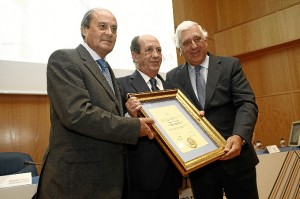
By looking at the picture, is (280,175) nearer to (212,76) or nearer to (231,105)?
(231,105)

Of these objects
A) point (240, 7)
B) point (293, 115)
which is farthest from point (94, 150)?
point (240, 7)

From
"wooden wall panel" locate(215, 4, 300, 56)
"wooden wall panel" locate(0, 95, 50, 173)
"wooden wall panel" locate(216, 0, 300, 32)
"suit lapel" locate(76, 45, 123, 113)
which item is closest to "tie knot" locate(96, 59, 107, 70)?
"suit lapel" locate(76, 45, 123, 113)

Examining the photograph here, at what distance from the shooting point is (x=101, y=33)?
1.74 meters

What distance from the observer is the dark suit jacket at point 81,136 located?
Result: 1346 millimetres

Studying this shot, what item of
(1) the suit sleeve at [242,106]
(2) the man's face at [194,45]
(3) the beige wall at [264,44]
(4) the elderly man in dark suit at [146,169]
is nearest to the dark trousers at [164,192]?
(4) the elderly man in dark suit at [146,169]

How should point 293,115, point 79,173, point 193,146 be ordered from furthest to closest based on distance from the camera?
1. point 293,115
2. point 193,146
3. point 79,173

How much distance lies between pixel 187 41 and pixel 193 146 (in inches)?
30.9

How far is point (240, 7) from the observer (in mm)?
6043

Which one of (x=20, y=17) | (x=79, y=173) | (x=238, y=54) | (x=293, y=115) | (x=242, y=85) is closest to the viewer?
(x=79, y=173)

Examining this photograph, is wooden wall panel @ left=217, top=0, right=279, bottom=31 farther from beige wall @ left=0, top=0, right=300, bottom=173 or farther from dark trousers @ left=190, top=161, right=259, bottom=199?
dark trousers @ left=190, top=161, right=259, bottom=199

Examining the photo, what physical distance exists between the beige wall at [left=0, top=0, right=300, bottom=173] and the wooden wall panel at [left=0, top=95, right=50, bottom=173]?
106 inches

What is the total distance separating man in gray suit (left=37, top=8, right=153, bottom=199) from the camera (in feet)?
4.42

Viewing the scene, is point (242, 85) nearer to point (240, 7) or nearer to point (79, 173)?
point (79, 173)

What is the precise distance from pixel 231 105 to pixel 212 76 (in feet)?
0.74
